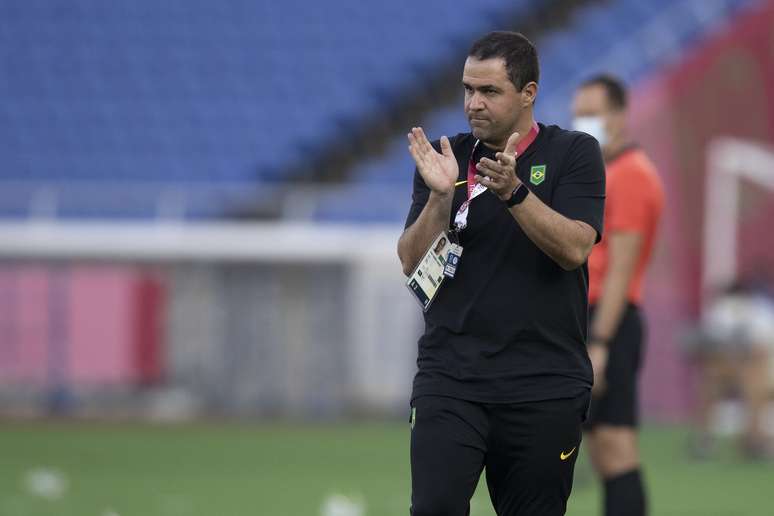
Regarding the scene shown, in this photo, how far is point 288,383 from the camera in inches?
679

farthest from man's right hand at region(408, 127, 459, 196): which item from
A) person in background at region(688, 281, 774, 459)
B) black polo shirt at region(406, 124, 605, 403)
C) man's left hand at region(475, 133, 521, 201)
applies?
person in background at region(688, 281, 774, 459)

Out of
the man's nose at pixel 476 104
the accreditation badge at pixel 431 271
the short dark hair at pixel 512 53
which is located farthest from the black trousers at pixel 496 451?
the short dark hair at pixel 512 53

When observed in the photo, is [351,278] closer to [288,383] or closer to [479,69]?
[288,383]

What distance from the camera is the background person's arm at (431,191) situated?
15.4 feet

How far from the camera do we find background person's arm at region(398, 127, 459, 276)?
15.4 feet

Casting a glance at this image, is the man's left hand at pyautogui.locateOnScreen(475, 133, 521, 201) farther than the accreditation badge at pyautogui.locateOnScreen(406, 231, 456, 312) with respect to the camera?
No

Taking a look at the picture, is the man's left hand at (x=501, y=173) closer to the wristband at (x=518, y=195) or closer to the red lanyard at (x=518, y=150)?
the wristband at (x=518, y=195)

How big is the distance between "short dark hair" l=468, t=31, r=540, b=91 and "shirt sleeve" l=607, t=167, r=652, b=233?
1.82 metres

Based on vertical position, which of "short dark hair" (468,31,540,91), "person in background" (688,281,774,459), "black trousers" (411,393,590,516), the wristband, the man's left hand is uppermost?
"short dark hair" (468,31,540,91)

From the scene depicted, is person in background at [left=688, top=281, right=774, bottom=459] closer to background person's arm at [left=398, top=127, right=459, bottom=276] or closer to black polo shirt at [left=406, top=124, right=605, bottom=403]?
black polo shirt at [left=406, top=124, right=605, bottom=403]

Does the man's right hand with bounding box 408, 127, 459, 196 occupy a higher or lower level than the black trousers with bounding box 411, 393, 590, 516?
higher

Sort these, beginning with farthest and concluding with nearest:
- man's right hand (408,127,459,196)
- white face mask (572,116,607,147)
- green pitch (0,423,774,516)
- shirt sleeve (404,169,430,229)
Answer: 1. green pitch (0,423,774,516)
2. white face mask (572,116,607,147)
3. shirt sleeve (404,169,430,229)
4. man's right hand (408,127,459,196)

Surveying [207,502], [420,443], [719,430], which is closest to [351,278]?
[719,430]

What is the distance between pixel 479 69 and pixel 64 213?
14.3 m
